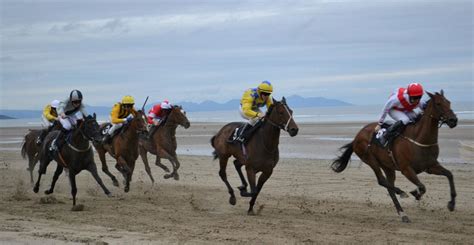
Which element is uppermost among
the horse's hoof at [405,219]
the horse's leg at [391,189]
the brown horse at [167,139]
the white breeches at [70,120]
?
the white breeches at [70,120]

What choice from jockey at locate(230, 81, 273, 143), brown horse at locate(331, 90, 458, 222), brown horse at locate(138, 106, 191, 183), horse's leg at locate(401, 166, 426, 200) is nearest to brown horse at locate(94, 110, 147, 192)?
brown horse at locate(138, 106, 191, 183)

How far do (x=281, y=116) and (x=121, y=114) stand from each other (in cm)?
636

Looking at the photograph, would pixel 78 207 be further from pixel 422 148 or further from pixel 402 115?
pixel 422 148

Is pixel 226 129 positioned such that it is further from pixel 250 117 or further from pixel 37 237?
pixel 37 237

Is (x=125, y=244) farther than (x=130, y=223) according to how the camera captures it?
No

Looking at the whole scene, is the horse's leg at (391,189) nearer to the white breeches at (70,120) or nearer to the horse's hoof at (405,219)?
the horse's hoof at (405,219)

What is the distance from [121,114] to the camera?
19.0 m

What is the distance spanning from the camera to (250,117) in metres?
15.1

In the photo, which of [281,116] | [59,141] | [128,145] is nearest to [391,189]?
[281,116]

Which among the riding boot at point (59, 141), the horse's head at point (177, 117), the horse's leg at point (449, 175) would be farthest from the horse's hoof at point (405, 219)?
the horse's head at point (177, 117)

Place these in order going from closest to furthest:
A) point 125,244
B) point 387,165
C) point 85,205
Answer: point 125,244, point 387,165, point 85,205

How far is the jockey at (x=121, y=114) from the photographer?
1870cm

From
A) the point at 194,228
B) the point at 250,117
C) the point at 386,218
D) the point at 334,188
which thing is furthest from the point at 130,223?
the point at 334,188

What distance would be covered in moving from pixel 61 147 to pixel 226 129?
3.62m
